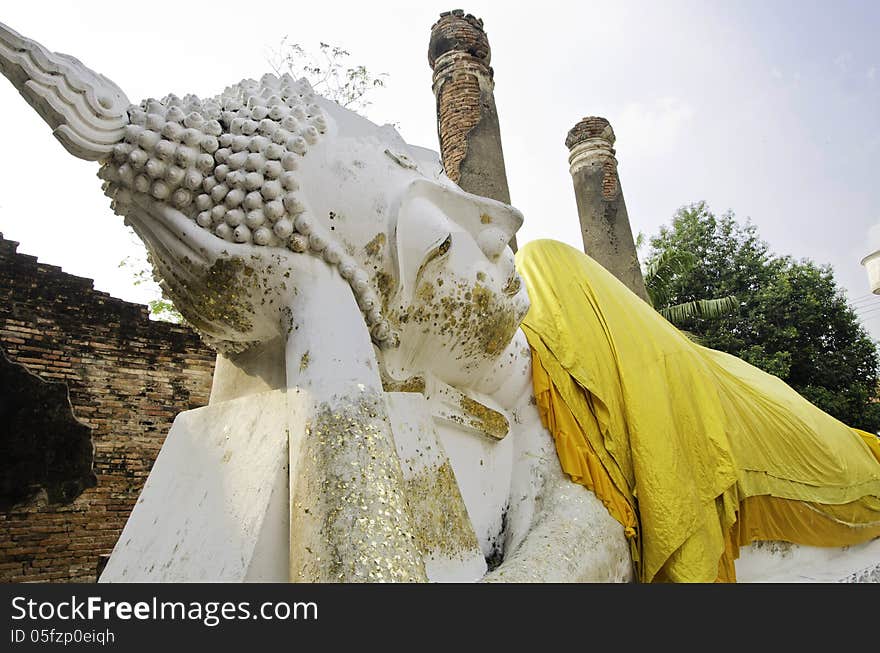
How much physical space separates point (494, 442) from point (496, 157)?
4809 millimetres

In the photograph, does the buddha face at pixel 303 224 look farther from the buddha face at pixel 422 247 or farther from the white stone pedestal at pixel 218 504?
the white stone pedestal at pixel 218 504

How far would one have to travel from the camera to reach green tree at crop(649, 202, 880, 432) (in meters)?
12.9

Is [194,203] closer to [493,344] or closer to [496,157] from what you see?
[493,344]

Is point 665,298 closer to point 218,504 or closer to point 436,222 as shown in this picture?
point 436,222

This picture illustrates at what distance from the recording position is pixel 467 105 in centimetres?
609

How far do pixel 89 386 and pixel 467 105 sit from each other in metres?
4.08

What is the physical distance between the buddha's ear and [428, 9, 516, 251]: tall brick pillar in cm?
433

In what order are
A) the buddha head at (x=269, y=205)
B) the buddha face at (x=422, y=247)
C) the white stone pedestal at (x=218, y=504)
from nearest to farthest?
the white stone pedestal at (x=218, y=504)
the buddha head at (x=269, y=205)
the buddha face at (x=422, y=247)

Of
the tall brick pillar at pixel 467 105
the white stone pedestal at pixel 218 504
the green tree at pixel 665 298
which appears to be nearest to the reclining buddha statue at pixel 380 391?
the white stone pedestal at pixel 218 504

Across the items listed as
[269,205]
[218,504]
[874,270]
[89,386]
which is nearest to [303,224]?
[269,205]

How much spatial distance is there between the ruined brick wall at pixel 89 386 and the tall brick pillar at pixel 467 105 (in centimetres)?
316

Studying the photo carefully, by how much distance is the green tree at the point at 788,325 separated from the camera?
42.3 ft

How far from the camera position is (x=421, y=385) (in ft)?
4.84

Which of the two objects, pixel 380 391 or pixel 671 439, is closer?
pixel 380 391
